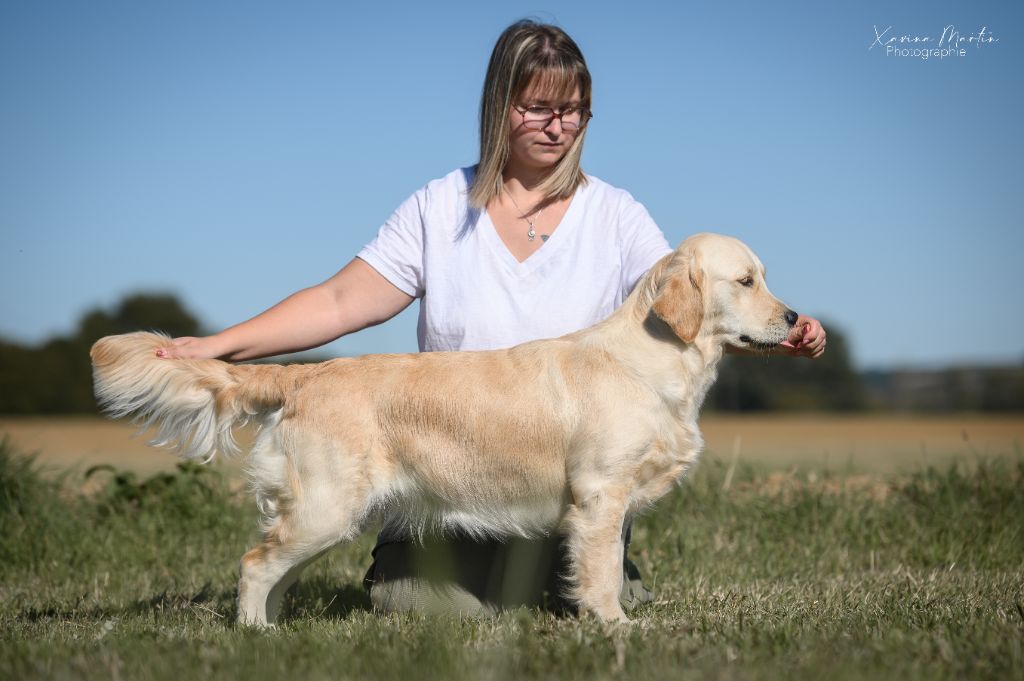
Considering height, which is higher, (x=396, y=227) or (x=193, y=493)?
(x=396, y=227)

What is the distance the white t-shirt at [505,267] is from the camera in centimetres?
485

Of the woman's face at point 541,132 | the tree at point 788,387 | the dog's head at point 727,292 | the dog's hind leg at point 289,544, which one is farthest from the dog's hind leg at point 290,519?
the tree at point 788,387

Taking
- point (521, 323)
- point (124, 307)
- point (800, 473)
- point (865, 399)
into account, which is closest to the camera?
point (521, 323)

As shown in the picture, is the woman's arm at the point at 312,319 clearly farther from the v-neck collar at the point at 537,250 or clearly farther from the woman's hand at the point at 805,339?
the woman's hand at the point at 805,339

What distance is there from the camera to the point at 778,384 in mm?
47438

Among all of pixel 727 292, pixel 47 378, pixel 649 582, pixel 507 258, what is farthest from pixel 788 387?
pixel 727 292

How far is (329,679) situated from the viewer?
3000mm

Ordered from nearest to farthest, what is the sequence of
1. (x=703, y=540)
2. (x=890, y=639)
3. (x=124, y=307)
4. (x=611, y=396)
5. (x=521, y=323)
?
(x=890, y=639)
(x=611, y=396)
(x=521, y=323)
(x=703, y=540)
(x=124, y=307)

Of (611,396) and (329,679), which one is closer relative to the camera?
(329,679)

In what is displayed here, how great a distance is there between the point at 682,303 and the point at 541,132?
129cm

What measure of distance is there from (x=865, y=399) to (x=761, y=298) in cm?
4587

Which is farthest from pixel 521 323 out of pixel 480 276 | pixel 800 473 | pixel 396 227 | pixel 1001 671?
pixel 800 473

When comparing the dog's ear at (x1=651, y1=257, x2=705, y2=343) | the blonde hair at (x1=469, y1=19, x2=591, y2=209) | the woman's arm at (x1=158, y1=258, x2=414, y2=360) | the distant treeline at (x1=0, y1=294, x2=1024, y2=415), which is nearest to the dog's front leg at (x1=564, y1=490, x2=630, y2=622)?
the dog's ear at (x1=651, y1=257, x2=705, y2=343)

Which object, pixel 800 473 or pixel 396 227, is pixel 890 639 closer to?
pixel 396 227
